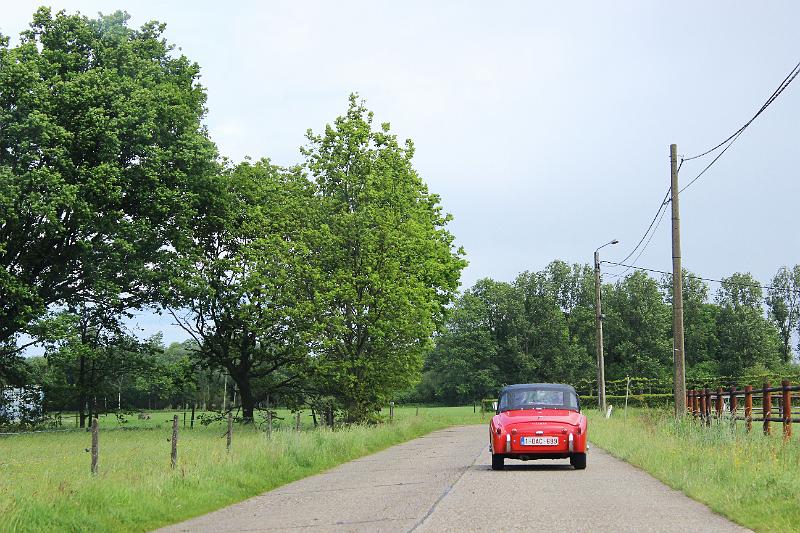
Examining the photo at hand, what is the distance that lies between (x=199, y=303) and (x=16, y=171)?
12.8 metres

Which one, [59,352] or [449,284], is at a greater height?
[449,284]

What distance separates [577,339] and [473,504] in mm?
99784

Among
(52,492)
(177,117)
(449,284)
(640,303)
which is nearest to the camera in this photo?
(52,492)

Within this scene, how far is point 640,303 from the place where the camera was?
109 m

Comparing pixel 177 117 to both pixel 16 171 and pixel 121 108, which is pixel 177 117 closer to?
pixel 121 108

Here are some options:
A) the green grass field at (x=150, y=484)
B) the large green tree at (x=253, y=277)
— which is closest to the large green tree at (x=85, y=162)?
the large green tree at (x=253, y=277)

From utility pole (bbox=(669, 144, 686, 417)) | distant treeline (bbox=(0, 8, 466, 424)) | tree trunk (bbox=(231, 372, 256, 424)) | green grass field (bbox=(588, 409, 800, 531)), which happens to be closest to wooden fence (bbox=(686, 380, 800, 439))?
green grass field (bbox=(588, 409, 800, 531))

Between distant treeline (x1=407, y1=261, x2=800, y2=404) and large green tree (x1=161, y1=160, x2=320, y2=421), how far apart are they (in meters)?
58.7

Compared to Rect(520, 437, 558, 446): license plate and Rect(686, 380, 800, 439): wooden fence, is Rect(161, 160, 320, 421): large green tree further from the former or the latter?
Rect(520, 437, 558, 446): license plate

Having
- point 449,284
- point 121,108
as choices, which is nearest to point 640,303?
point 449,284

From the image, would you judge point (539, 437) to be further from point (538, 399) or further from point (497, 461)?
point (538, 399)

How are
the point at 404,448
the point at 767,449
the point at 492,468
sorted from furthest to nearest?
the point at 404,448 → the point at 492,468 → the point at 767,449

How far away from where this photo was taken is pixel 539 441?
59.5 feet

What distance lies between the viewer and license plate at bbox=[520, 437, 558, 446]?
18078 mm
